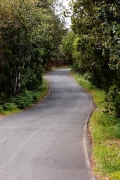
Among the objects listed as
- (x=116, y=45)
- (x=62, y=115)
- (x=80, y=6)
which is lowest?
(x=62, y=115)

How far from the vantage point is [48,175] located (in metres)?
7.85

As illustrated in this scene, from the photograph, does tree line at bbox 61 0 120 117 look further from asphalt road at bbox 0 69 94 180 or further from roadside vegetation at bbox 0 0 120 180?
asphalt road at bbox 0 69 94 180

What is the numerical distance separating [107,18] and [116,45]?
5.70 feet

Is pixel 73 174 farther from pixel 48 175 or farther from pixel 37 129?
pixel 37 129

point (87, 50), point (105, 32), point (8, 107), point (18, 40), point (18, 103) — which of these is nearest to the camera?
point (105, 32)

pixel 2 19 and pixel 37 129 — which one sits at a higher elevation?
pixel 2 19

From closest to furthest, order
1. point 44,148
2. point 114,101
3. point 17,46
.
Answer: point 44,148 → point 114,101 → point 17,46

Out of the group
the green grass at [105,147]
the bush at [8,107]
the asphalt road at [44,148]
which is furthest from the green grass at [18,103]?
the green grass at [105,147]

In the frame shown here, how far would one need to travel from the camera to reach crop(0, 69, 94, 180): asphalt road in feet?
26.4

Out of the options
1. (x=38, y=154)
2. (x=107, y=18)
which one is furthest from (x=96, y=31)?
(x=38, y=154)

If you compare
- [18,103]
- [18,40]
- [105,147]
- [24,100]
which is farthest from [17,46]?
[105,147]

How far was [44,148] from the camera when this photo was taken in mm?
10828

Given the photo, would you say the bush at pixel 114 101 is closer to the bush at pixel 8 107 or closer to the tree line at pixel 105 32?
the tree line at pixel 105 32

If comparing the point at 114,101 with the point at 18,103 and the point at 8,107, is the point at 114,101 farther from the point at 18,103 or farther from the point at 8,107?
the point at 18,103
